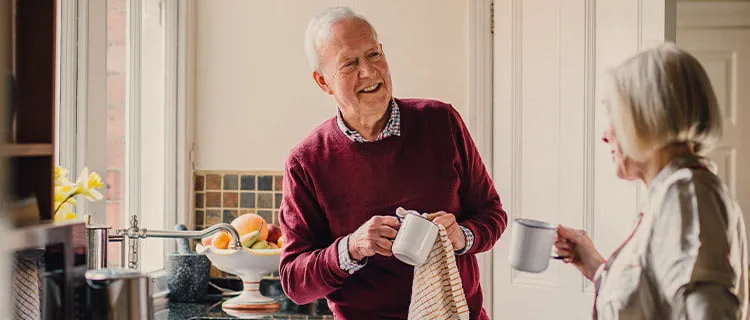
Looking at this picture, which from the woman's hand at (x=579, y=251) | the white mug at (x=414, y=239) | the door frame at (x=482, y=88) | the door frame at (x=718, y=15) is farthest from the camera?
the door frame at (x=718, y=15)

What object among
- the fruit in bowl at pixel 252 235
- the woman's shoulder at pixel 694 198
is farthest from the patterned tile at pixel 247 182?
the woman's shoulder at pixel 694 198

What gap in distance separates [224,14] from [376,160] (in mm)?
1578

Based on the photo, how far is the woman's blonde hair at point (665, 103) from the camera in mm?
1334

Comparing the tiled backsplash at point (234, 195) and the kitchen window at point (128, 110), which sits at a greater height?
the kitchen window at point (128, 110)

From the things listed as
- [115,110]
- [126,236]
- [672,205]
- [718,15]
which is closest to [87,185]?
[126,236]

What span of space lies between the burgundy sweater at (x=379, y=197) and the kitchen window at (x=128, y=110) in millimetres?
803

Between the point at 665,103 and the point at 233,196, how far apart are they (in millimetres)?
Answer: 2511

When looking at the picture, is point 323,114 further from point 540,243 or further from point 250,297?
point 540,243

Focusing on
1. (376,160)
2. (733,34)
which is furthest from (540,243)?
(733,34)

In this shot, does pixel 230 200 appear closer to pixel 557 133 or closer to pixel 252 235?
pixel 252 235

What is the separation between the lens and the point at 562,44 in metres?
3.25

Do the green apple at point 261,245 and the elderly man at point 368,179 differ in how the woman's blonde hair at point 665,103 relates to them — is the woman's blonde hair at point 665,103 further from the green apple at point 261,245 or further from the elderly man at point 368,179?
the green apple at point 261,245

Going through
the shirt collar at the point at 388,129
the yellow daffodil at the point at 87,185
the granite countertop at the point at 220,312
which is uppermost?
the shirt collar at the point at 388,129

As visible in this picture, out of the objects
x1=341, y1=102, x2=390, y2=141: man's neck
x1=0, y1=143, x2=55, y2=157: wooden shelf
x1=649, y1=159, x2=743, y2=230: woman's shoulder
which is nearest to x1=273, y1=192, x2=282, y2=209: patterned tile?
x1=341, y1=102, x2=390, y2=141: man's neck
